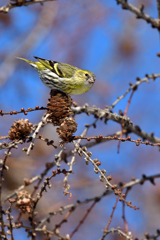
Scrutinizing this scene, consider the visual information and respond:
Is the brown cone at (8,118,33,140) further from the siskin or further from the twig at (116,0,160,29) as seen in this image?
the twig at (116,0,160,29)

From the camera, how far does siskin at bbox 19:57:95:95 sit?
8.93 feet

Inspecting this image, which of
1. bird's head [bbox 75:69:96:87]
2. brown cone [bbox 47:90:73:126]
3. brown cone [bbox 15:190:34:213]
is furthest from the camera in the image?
bird's head [bbox 75:69:96:87]

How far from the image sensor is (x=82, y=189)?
192 inches

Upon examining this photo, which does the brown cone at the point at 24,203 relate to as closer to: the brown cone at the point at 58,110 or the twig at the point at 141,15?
the brown cone at the point at 58,110

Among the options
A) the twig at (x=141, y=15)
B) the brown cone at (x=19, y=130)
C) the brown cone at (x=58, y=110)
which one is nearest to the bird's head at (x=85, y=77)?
the brown cone at (x=58, y=110)

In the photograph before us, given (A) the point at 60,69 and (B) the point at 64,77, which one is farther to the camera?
(A) the point at 60,69

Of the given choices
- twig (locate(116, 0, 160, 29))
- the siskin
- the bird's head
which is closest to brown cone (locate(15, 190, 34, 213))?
the siskin

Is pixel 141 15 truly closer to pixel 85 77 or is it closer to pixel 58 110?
pixel 58 110

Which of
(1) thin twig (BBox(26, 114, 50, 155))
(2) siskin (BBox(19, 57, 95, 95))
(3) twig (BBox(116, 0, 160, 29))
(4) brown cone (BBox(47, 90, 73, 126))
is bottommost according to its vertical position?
(1) thin twig (BBox(26, 114, 50, 155))

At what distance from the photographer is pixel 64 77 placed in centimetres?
295

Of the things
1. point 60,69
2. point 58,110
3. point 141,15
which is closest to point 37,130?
point 58,110

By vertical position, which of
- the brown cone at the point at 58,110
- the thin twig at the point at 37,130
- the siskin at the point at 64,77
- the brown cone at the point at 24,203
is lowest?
the brown cone at the point at 24,203

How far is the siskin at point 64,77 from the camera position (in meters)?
2.72

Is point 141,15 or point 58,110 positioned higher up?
point 141,15
